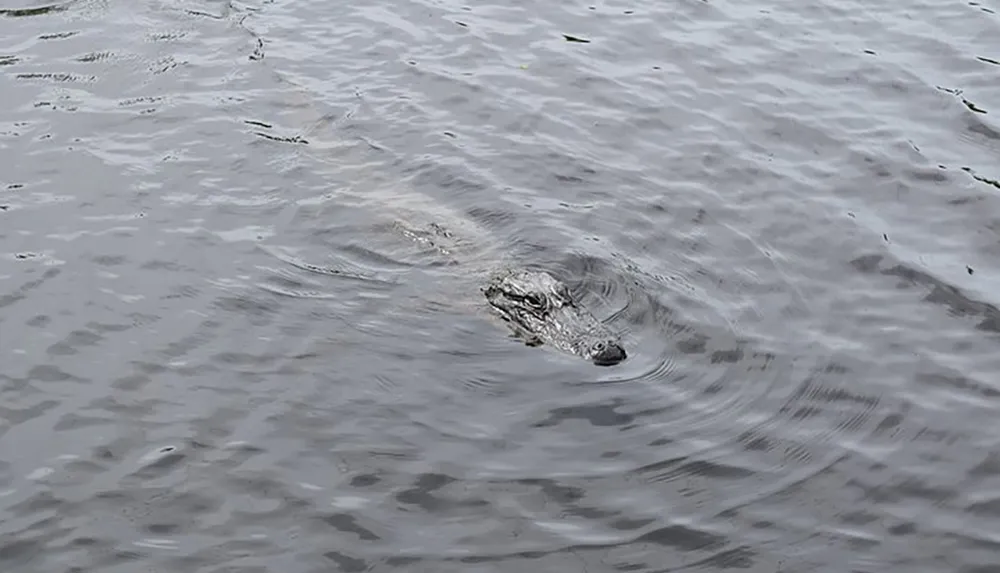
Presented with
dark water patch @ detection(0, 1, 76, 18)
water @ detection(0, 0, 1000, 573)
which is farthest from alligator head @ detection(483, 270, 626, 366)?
dark water patch @ detection(0, 1, 76, 18)

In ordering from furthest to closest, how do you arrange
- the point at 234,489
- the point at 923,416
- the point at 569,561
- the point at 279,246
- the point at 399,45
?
the point at 399,45 < the point at 279,246 < the point at 923,416 < the point at 234,489 < the point at 569,561

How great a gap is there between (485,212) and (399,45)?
14.1ft

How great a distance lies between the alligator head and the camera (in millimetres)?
9117

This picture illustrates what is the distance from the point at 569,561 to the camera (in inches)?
287

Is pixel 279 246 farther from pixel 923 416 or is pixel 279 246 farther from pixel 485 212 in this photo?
pixel 923 416

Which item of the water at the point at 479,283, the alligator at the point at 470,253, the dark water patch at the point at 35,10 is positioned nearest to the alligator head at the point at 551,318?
the alligator at the point at 470,253

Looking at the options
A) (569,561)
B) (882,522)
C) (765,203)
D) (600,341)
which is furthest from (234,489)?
(765,203)

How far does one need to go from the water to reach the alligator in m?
0.07

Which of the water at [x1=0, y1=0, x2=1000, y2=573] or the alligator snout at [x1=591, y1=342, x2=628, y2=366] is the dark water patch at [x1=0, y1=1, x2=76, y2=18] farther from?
the alligator snout at [x1=591, y1=342, x2=628, y2=366]

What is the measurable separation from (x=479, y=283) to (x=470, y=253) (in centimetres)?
53

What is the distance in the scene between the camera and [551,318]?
9.41 metres

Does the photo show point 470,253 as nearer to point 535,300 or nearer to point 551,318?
point 535,300

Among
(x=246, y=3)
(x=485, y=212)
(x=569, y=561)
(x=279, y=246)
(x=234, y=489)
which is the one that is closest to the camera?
(x=569, y=561)

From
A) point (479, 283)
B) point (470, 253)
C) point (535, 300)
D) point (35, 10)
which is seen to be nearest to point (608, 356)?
point (535, 300)
